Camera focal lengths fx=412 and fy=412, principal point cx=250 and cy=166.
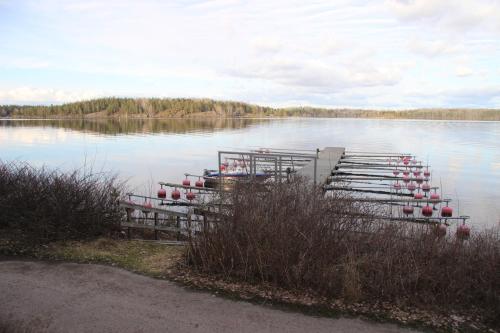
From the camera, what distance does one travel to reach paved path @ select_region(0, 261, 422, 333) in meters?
4.88

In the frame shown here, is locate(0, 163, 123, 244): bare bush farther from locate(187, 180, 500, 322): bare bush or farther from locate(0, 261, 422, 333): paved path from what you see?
locate(187, 180, 500, 322): bare bush

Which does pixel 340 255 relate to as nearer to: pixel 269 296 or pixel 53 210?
pixel 269 296

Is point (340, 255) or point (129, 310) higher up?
point (340, 255)

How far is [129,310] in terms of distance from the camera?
526cm

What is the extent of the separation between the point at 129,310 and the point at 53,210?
4.14 m

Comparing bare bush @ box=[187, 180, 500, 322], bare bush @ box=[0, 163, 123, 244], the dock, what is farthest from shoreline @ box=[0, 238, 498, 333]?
the dock

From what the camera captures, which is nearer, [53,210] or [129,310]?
[129,310]

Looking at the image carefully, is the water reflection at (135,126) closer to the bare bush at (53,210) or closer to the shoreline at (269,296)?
the bare bush at (53,210)

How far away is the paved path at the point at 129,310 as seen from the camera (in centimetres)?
488

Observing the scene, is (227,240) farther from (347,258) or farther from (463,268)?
(463,268)

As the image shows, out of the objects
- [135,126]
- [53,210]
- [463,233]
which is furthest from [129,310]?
[135,126]

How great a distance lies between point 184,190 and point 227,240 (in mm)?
18459

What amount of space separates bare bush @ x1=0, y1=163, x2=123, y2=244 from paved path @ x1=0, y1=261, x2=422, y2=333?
1.87m

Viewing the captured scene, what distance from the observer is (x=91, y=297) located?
5648 mm
